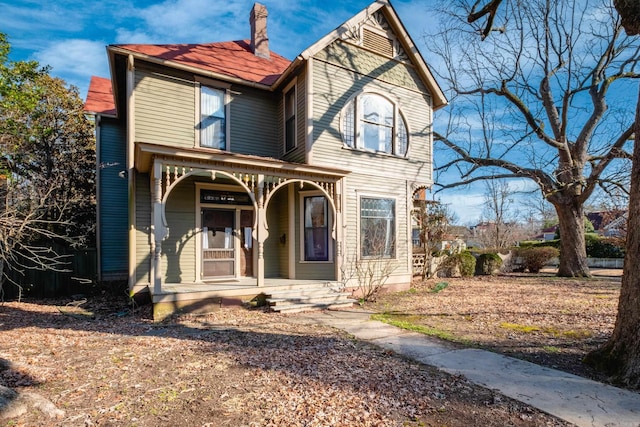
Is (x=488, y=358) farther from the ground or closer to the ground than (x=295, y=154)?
closer to the ground

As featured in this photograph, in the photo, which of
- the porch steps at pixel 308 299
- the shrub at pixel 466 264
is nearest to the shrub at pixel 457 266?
the shrub at pixel 466 264

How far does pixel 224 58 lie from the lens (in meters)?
11.3

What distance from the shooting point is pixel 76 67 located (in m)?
12.2

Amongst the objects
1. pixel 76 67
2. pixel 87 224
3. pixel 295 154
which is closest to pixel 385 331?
pixel 295 154

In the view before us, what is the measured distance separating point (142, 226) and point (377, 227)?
6.65 m

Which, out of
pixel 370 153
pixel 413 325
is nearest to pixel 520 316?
pixel 413 325

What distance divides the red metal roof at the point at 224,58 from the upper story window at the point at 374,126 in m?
2.77

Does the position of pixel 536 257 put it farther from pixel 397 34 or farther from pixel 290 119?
pixel 290 119

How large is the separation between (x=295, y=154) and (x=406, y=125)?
3992mm

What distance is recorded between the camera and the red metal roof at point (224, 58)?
979cm

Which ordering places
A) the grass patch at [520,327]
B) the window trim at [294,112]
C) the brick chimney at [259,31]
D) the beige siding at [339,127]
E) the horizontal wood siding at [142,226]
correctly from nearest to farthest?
the grass patch at [520,327], the horizontal wood siding at [142,226], the beige siding at [339,127], the window trim at [294,112], the brick chimney at [259,31]

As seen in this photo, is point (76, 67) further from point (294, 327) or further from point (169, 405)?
point (169, 405)

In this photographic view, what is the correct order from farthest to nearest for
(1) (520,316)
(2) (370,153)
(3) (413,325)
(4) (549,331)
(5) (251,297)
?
(2) (370,153)
(5) (251,297)
(1) (520,316)
(3) (413,325)
(4) (549,331)

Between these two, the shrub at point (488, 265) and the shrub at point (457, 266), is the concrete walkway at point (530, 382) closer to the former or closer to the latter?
Answer: the shrub at point (457, 266)
